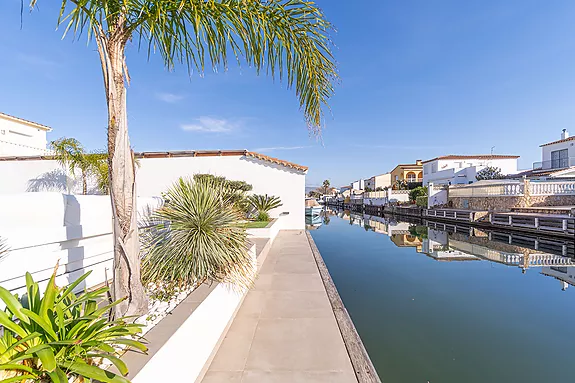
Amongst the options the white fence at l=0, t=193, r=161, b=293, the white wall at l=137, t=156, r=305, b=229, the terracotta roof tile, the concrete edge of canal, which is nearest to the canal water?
the concrete edge of canal

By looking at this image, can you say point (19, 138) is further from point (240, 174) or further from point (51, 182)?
point (240, 174)

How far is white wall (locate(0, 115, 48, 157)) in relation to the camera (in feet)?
51.8

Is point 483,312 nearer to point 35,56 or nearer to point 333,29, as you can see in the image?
point 333,29

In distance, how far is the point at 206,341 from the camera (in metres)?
2.68

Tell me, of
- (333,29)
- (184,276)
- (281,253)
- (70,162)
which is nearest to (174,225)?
(184,276)

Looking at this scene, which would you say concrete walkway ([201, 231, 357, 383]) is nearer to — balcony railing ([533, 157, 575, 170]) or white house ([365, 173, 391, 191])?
balcony railing ([533, 157, 575, 170])

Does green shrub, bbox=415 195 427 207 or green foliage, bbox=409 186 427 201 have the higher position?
green foliage, bbox=409 186 427 201

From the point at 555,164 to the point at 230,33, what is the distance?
128ft

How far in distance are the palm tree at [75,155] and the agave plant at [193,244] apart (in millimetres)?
10031

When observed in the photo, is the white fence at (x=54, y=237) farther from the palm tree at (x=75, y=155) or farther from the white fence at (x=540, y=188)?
the white fence at (x=540, y=188)

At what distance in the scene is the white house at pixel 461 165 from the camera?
Result: 112 ft

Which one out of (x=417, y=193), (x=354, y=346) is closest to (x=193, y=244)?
(x=354, y=346)

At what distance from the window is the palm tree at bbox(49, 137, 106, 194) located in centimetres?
3990

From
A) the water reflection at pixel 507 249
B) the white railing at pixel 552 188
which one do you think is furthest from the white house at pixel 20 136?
the white railing at pixel 552 188
